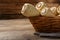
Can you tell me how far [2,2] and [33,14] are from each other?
1091 millimetres

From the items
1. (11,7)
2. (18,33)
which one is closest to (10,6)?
(11,7)

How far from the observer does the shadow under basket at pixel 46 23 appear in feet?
2.24

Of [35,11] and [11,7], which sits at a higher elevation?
[35,11]

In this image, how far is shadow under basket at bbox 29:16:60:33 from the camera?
2.24 feet

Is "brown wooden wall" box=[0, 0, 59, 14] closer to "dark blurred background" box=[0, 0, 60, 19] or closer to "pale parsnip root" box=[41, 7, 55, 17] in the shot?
"dark blurred background" box=[0, 0, 60, 19]

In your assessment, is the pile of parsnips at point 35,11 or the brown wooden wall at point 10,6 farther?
Result: the brown wooden wall at point 10,6

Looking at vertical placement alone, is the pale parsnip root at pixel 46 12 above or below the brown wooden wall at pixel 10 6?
above

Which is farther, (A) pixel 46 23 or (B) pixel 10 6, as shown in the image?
(B) pixel 10 6

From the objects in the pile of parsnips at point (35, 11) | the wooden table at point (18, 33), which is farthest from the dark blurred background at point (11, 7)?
the pile of parsnips at point (35, 11)

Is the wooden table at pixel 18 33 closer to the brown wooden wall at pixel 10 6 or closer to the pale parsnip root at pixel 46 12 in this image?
the pale parsnip root at pixel 46 12

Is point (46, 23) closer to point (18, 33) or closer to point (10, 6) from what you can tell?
point (18, 33)

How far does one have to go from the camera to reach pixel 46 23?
0.69 metres

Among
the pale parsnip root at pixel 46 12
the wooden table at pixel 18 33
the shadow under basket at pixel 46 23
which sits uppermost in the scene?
the pale parsnip root at pixel 46 12

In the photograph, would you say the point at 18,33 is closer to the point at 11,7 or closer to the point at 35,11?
the point at 35,11
